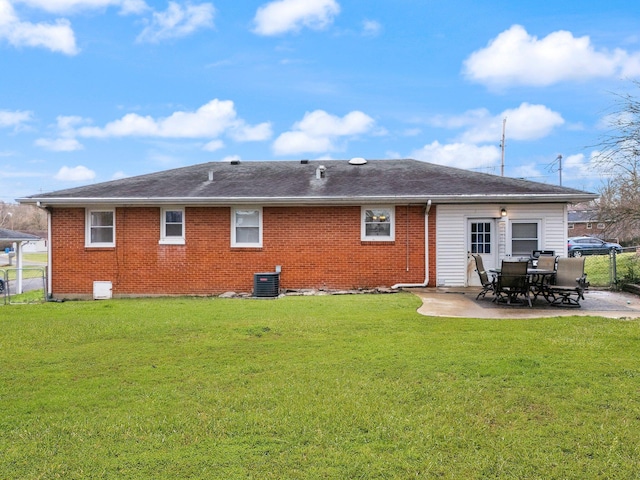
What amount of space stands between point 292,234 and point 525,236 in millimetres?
6876

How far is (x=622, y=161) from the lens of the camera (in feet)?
52.7

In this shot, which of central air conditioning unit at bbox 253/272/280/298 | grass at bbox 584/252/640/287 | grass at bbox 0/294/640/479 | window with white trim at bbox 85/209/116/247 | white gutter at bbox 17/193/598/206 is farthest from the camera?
window with white trim at bbox 85/209/116/247

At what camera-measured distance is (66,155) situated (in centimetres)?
4378

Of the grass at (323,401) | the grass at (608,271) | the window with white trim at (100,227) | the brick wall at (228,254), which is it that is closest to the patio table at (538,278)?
the grass at (323,401)

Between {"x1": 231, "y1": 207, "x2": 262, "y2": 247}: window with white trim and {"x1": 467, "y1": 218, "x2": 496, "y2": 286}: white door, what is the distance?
638 centimetres

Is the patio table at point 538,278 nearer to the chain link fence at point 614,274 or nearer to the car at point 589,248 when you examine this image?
the chain link fence at point 614,274

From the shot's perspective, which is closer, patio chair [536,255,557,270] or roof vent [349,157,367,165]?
patio chair [536,255,557,270]

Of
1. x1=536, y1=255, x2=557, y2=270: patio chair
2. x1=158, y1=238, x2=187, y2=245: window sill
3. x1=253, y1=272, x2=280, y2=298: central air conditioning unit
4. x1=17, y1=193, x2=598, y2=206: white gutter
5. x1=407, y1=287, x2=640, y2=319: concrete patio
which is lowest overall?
x1=407, y1=287, x2=640, y2=319: concrete patio

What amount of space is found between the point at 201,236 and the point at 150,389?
1031cm

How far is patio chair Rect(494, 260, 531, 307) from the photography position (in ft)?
35.6

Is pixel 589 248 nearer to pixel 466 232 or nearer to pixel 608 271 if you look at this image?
pixel 608 271

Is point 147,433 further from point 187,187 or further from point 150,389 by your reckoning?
point 187,187

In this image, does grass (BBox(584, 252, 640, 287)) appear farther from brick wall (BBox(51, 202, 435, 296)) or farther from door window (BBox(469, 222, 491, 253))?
brick wall (BBox(51, 202, 435, 296))

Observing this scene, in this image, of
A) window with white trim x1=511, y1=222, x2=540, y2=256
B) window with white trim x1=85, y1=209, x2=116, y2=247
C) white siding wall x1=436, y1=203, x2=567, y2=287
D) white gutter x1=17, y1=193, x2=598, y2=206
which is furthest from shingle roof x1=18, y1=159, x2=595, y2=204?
window with white trim x1=511, y1=222, x2=540, y2=256
